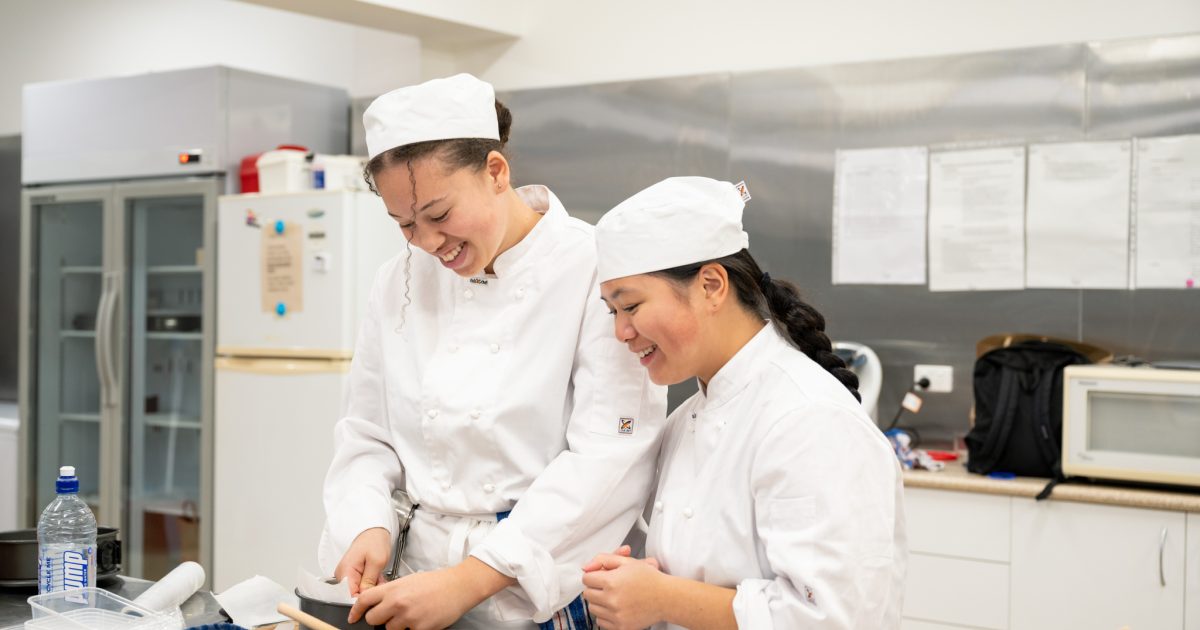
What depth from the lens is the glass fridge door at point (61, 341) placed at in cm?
471

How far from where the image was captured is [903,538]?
1425 millimetres

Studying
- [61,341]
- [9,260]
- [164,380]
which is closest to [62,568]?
[164,380]

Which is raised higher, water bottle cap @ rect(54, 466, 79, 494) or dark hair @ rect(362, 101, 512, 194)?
dark hair @ rect(362, 101, 512, 194)

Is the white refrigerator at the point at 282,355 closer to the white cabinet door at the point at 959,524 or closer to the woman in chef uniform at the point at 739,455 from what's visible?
the white cabinet door at the point at 959,524

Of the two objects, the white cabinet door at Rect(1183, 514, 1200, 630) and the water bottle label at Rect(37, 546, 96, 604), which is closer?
the water bottle label at Rect(37, 546, 96, 604)

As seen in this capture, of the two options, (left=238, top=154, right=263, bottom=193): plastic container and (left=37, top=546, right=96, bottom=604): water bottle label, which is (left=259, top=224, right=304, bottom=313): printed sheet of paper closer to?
(left=238, top=154, right=263, bottom=193): plastic container

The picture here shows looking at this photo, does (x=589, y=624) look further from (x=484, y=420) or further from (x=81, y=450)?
(x=81, y=450)

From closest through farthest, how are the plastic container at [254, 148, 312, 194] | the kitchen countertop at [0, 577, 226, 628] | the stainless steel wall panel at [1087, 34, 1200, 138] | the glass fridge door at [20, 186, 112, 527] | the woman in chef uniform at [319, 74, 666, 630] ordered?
the woman in chef uniform at [319, 74, 666, 630] < the kitchen countertop at [0, 577, 226, 628] < the stainless steel wall panel at [1087, 34, 1200, 138] < the plastic container at [254, 148, 312, 194] < the glass fridge door at [20, 186, 112, 527]

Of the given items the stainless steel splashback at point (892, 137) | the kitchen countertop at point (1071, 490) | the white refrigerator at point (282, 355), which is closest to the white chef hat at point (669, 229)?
the stainless steel splashback at point (892, 137)

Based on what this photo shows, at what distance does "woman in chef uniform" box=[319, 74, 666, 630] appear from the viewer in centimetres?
152

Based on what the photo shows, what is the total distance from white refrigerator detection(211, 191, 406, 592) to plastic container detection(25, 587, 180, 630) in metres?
2.33

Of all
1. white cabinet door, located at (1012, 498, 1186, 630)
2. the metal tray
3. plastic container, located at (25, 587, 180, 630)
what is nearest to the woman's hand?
plastic container, located at (25, 587, 180, 630)

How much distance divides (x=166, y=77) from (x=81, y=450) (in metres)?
1.72

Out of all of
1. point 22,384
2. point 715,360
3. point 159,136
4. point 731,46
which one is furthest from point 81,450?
point 715,360
